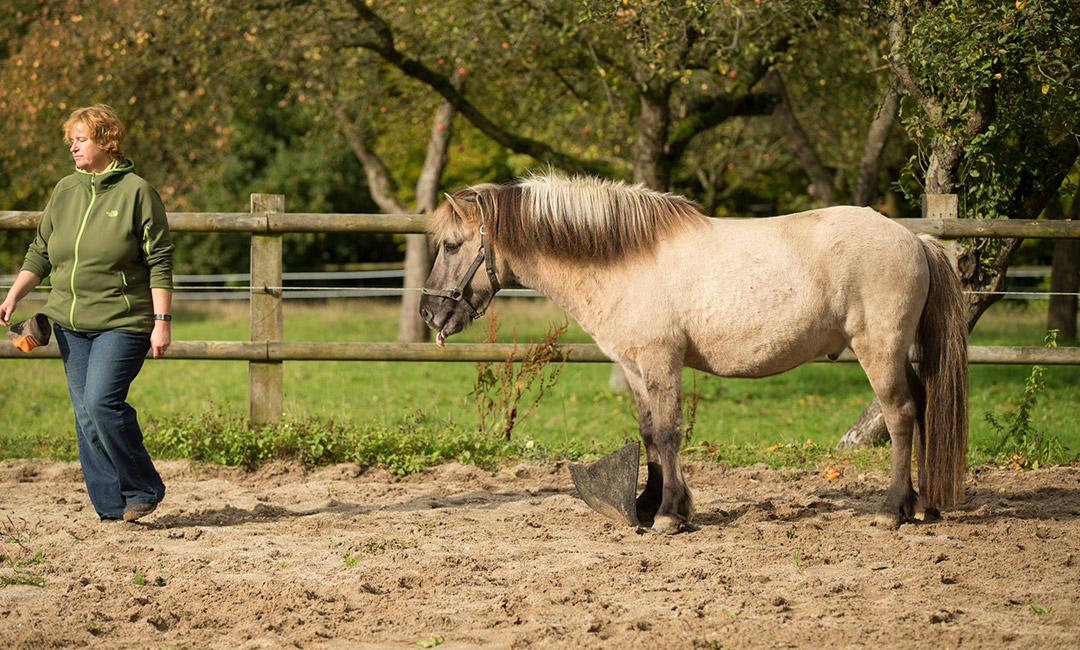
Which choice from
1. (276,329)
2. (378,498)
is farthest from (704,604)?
(276,329)

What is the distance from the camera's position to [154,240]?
4.05 metres

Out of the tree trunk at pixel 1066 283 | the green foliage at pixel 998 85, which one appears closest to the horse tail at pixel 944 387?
the green foliage at pixel 998 85

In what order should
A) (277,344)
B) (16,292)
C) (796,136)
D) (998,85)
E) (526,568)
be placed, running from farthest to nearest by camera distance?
(796,136) < (277,344) < (998,85) < (16,292) < (526,568)

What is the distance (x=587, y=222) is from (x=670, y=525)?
1.46 metres

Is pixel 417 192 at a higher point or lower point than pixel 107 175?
higher

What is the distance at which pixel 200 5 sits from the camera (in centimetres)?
886

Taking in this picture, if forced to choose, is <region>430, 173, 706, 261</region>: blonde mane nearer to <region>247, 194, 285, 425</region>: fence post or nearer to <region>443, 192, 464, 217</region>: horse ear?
<region>443, 192, 464, 217</region>: horse ear

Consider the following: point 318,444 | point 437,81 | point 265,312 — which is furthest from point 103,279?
point 437,81

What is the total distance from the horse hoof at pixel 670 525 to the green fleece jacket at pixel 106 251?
7.96 ft

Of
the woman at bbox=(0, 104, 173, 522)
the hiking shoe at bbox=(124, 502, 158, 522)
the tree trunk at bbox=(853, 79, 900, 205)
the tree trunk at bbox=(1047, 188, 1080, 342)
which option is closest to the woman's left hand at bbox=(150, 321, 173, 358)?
the woman at bbox=(0, 104, 173, 522)

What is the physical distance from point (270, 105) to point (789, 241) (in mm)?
22159

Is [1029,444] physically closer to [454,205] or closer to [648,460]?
[648,460]

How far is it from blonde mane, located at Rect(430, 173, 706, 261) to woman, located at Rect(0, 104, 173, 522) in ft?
4.25

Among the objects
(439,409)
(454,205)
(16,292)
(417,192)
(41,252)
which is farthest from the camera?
(417,192)
